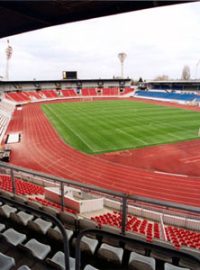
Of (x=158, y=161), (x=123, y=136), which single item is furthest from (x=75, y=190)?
(x=123, y=136)

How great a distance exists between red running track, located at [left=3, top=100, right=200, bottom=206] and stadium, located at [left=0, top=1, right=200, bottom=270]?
58mm

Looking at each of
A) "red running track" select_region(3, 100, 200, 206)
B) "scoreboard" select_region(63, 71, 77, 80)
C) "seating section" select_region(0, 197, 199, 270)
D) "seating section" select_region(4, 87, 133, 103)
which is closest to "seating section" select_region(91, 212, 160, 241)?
"seating section" select_region(0, 197, 199, 270)

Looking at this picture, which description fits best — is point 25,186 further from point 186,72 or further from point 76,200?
point 186,72

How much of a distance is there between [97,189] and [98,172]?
9.59 meters

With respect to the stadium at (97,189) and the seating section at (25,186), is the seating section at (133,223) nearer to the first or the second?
the stadium at (97,189)

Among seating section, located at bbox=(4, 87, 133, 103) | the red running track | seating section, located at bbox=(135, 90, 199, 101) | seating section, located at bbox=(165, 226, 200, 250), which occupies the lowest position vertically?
the red running track

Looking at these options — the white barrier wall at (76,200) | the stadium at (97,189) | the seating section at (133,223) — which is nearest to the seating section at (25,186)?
the stadium at (97,189)

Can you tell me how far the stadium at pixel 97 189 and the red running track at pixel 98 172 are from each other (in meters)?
0.06

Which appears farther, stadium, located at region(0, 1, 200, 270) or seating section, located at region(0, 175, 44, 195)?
seating section, located at region(0, 175, 44, 195)

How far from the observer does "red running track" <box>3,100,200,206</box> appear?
11.5m

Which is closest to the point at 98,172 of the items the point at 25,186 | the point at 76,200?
the point at 25,186

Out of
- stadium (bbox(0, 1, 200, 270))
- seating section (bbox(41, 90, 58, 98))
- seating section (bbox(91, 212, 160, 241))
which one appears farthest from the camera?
seating section (bbox(41, 90, 58, 98))

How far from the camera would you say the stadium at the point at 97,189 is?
327 cm

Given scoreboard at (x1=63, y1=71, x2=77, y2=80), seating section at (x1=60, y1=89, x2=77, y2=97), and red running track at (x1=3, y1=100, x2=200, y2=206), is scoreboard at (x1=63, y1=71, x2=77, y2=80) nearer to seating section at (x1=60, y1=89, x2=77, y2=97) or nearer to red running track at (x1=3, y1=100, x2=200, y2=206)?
seating section at (x1=60, y1=89, x2=77, y2=97)
